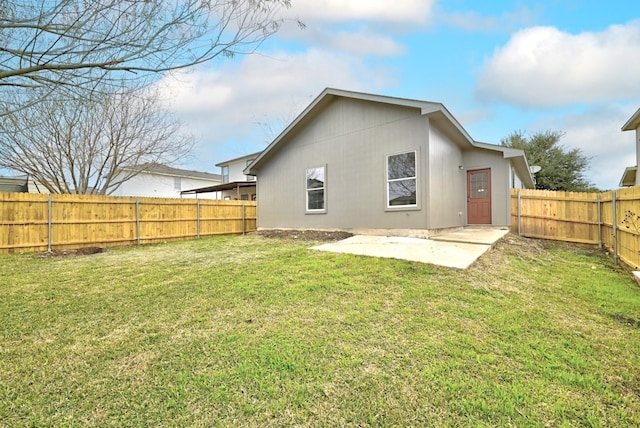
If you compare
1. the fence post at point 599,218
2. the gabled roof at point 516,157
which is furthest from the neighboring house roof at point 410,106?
the fence post at point 599,218

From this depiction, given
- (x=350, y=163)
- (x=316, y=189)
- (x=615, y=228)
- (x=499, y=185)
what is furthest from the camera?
(x=316, y=189)

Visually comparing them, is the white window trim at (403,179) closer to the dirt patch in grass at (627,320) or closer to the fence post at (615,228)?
the fence post at (615,228)

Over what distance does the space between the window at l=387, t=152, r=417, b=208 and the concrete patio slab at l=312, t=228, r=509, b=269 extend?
1.11 meters

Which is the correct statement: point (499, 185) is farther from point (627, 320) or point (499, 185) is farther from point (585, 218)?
point (627, 320)

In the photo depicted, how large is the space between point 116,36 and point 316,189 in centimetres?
842

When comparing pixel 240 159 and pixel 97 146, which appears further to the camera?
pixel 240 159

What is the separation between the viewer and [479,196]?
36.8 ft

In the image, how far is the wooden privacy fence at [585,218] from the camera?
20.0 feet

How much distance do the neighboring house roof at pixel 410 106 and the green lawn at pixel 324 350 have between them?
478 centimetres

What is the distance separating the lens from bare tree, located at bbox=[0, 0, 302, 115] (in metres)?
2.89

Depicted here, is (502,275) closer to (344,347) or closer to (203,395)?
(344,347)

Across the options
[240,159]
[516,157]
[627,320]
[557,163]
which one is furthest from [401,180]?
[557,163]

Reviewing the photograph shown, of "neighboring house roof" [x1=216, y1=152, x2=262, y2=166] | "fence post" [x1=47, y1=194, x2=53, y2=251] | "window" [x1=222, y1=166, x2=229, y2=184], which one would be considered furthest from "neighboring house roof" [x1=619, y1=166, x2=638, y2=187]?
"window" [x1=222, y1=166, x2=229, y2=184]

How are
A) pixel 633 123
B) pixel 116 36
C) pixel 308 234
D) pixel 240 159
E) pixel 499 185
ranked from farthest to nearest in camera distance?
pixel 240 159 < pixel 633 123 < pixel 308 234 < pixel 499 185 < pixel 116 36
